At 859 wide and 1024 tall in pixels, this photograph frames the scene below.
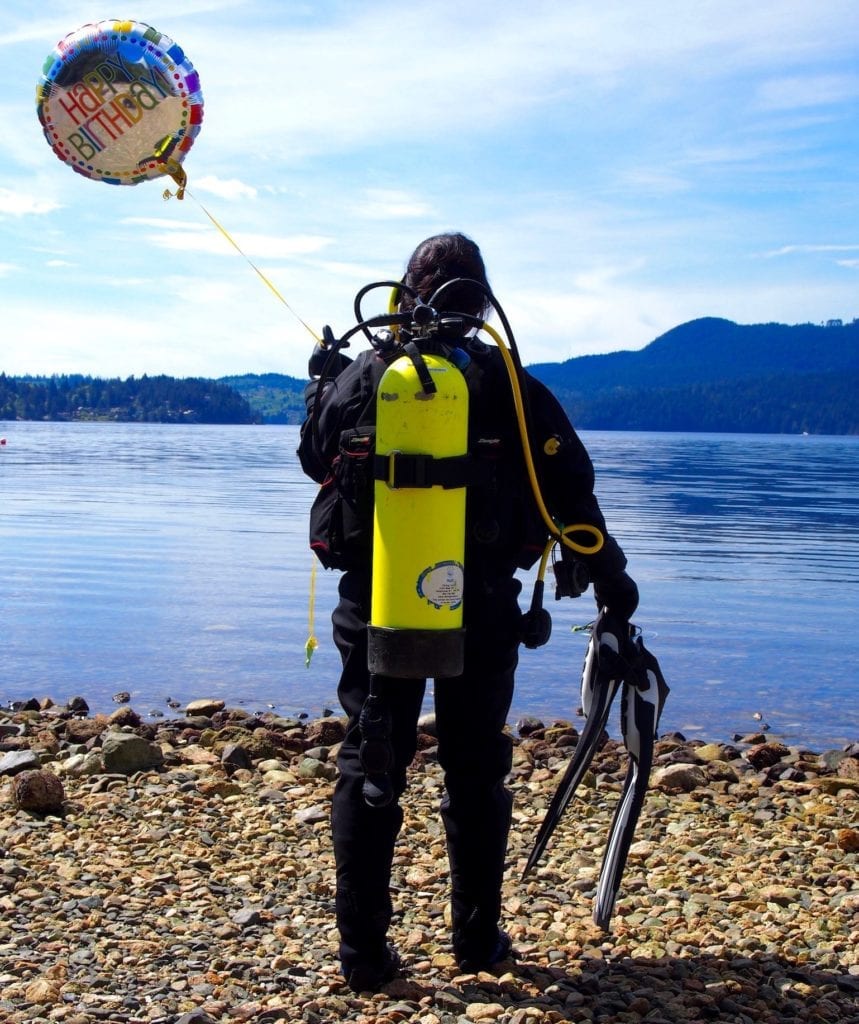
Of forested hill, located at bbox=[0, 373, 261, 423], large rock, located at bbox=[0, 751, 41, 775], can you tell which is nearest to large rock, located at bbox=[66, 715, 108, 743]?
large rock, located at bbox=[0, 751, 41, 775]

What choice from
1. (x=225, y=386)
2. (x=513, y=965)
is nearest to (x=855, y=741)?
(x=513, y=965)

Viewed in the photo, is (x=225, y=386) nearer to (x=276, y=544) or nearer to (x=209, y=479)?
(x=209, y=479)

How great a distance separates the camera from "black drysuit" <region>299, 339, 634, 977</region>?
383cm

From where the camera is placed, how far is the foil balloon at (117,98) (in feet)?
17.1

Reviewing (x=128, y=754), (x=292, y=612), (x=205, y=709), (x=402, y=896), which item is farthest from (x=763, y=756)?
(x=292, y=612)

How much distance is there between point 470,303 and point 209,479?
37.8m

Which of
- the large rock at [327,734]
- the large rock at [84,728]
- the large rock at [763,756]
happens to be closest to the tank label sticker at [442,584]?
the large rock at [327,734]

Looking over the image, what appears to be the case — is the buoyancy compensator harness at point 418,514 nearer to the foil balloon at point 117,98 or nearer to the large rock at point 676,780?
the foil balloon at point 117,98

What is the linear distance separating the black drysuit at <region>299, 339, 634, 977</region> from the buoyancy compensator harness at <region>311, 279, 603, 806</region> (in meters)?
0.09

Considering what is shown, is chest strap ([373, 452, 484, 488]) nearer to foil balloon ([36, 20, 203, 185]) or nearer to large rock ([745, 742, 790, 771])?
foil balloon ([36, 20, 203, 185])

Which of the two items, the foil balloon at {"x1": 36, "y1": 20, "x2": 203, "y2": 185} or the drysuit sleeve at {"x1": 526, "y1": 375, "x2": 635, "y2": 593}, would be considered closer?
the drysuit sleeve at {"x1": 526, "y1": 375, "x2": 635, "y2": 593}

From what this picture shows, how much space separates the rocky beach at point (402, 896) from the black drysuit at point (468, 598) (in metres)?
0.41

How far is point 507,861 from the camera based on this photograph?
17.3 ft

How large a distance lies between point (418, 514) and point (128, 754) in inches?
141
